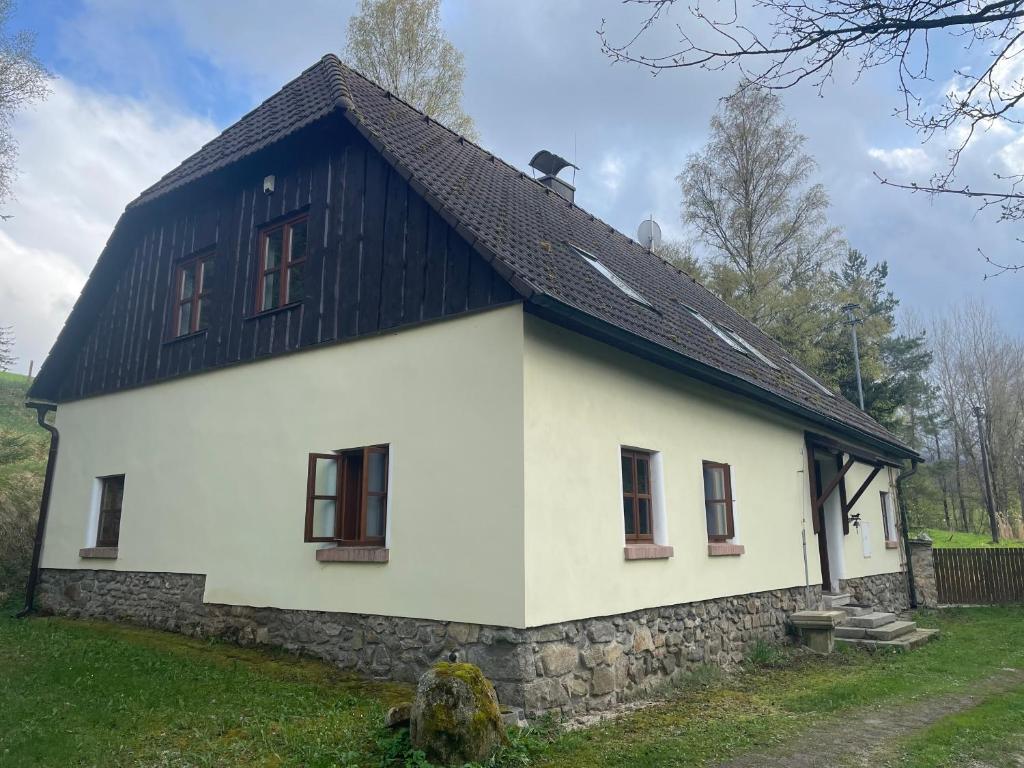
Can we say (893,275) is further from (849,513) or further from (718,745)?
(718,745)

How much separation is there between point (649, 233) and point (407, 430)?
36.5 ft

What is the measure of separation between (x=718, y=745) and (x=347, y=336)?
5.11 m

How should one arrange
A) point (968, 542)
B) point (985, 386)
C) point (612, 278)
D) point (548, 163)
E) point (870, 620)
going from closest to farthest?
point (612, 278)
point (870, 620)
point (548, 163)
point (968, 542)
point (985, 386)

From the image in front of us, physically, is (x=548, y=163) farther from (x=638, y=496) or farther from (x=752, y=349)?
(x=638, y=496)

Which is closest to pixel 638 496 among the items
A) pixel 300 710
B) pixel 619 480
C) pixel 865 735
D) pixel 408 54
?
pixel 619 480

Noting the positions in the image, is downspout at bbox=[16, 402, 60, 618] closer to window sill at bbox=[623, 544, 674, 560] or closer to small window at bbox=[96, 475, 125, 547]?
small window at bbox=[96, 475, 125, 547]

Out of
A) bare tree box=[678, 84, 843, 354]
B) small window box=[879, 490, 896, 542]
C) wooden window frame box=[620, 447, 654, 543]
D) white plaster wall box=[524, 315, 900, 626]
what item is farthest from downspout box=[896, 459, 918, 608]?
wooden window frame box=[620, 447, 654, 543]

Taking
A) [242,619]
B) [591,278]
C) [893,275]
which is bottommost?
[242,619]

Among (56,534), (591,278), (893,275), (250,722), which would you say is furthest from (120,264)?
(893,275)

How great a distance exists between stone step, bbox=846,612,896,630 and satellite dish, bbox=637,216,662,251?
8.88m

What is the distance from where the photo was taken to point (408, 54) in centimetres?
1836

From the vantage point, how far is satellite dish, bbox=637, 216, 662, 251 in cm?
1655

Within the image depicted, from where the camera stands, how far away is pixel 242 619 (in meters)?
8.09

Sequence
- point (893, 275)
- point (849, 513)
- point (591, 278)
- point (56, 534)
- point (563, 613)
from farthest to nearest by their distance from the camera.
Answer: point (893, 275) → point (849, 513) → point (56, 534) → point (591, 278) → point (563, 613)
